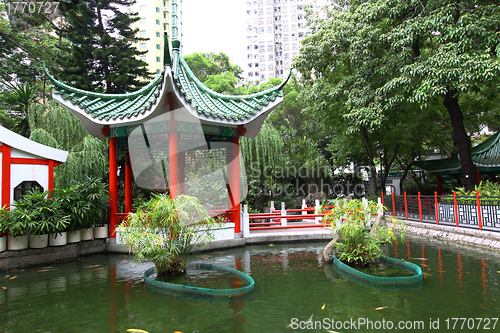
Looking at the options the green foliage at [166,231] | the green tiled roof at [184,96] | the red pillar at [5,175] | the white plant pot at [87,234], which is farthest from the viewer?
the white plant pot at [87,234]

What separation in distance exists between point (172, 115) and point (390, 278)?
226 inches

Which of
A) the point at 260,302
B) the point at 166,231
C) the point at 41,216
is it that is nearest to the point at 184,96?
the point at 166,231

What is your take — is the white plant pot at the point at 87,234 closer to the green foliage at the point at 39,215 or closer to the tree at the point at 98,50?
the green foliage at the point at 39,215

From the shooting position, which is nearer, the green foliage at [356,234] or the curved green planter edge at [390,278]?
the curved green planter edge at [390,278]

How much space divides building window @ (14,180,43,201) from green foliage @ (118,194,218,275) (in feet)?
Result: 11.7

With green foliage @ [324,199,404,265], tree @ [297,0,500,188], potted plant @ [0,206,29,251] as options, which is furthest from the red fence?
potted plant @ [0,206,29,251]

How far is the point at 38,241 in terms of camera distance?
676 cm

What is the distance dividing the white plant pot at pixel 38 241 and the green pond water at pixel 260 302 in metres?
0.51

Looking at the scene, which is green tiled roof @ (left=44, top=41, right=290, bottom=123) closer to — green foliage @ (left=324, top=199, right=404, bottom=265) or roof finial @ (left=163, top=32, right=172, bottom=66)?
roof finial @ (left=163, top=32, right=172, bottom=66)

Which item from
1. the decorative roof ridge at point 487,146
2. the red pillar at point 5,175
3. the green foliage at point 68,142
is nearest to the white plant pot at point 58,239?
Answer: the red pillar at point 5,175

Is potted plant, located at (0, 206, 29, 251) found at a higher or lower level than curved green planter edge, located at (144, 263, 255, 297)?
higher

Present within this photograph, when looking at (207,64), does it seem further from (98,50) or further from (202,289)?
(202,289)

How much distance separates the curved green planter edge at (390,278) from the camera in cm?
474

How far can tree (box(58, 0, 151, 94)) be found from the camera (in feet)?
48.9
